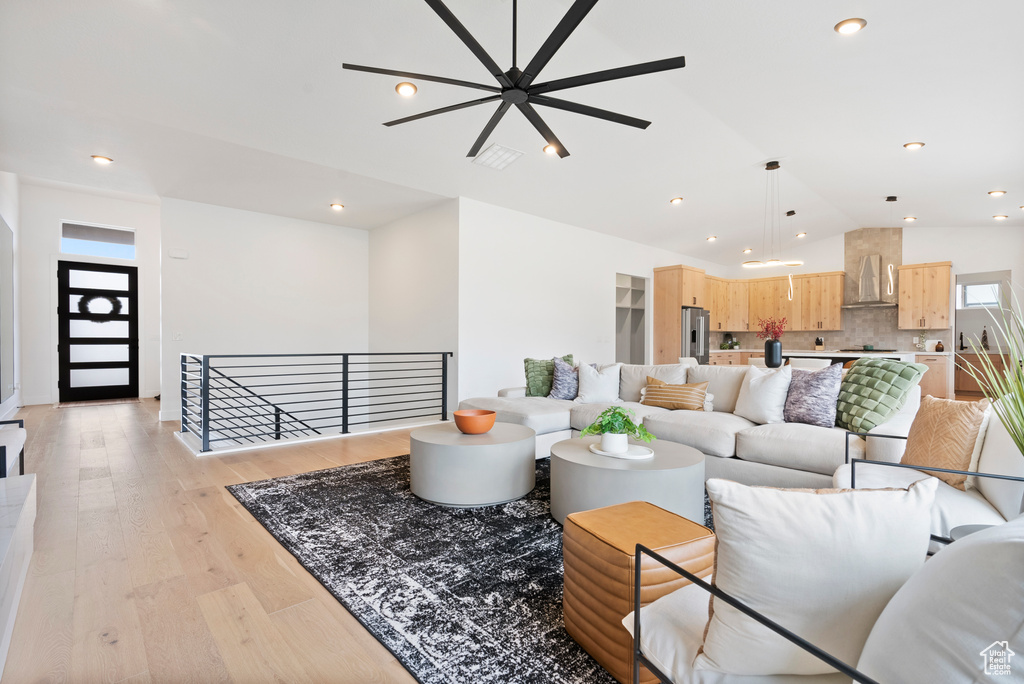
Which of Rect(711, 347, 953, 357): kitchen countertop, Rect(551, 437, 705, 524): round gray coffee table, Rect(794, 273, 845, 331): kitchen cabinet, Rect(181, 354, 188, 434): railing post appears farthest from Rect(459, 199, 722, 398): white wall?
Rect(794, 273, 845, 331): kitchen cabinet

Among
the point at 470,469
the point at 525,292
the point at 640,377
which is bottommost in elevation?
the point at 470,469

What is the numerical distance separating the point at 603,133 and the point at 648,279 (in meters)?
4.32

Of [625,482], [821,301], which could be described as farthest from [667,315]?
[625,482]

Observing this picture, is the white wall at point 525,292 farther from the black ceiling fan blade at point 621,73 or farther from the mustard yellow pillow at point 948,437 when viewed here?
the mustard yellow pillow at point 948,437

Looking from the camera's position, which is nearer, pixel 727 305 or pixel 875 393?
pixel 875 393

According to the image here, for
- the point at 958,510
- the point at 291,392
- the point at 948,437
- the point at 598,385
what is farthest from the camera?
the point at 291,392

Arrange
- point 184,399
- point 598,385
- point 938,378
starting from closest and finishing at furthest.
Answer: point 598,385 → point 184,399 → point 938,378

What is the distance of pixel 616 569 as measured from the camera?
145cm

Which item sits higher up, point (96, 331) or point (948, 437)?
point (96, 331)

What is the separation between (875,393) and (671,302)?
559cm

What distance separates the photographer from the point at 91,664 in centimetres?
158

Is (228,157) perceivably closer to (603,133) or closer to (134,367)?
(603,133)

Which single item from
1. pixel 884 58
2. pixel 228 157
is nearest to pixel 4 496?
pixel 228 157

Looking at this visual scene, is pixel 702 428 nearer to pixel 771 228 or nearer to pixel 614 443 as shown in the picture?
pixel 614 443
